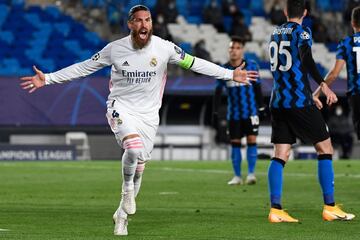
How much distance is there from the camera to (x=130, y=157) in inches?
392

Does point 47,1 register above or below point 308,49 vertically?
above

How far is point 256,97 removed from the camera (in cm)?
1873

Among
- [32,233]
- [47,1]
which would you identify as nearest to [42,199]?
[32,233]

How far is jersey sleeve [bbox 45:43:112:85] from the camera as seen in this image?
412 inches

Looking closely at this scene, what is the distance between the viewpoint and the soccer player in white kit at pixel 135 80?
10039 mm

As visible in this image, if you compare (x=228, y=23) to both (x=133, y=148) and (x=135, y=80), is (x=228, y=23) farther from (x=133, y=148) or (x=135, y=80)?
(x=133, y=148)

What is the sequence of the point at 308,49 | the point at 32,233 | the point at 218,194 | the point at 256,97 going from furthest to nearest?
the point at 256,97 < the point at 218,194 < the point at 308,49 < the point at 32,233

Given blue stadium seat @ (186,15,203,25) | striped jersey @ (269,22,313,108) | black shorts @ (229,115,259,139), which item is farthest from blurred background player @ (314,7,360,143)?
blue stadium seat @ (186,15,203,25)

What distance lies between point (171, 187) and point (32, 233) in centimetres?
741

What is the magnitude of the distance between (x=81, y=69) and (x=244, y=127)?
27.6ft

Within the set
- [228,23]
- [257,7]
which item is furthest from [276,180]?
[257,7]

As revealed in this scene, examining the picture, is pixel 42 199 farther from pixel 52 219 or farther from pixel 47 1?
pixel 47 1

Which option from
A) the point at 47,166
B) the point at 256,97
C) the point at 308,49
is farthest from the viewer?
the point at 47,166

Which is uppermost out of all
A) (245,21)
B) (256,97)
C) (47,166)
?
(245,21)
